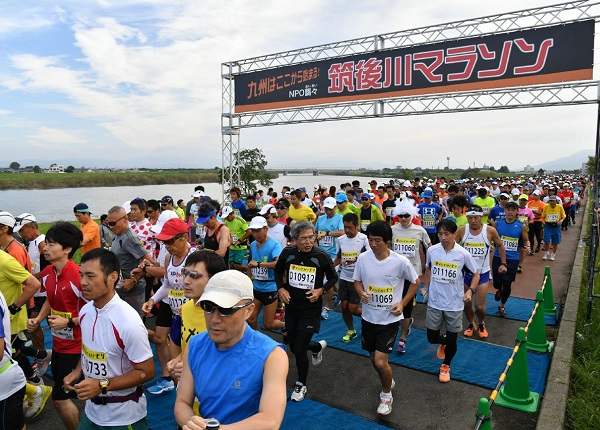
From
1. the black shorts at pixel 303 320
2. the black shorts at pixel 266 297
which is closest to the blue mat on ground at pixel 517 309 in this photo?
the black shorts at pixel 266 297

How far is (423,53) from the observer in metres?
10.6

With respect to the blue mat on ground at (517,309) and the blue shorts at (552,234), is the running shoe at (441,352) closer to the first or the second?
the blue mat on ground at (517,309)

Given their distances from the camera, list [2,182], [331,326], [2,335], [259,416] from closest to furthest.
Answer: [259,416]
[2,335]
[331,326]
[2,182]

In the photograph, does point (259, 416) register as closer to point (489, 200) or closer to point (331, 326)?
point (331, 326)

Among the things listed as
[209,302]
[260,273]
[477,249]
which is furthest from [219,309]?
[477,249]

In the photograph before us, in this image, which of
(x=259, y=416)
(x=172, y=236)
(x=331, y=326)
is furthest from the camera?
(x=331, y=326)

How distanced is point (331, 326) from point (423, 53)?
317 inches

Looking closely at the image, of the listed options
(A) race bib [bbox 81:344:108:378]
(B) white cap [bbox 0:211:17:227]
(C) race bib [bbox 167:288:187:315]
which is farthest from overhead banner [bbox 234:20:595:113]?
(A) race bib [bbox 81:344:108:378]

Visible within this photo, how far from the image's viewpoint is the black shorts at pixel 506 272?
250 inches

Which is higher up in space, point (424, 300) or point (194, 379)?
point (194, 379)

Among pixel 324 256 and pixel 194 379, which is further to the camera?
pixel 324 256

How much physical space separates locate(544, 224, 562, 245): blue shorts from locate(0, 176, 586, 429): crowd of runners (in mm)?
3136

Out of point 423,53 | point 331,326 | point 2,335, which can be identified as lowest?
point 331,326

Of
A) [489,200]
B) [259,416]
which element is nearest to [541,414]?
[259,416]
